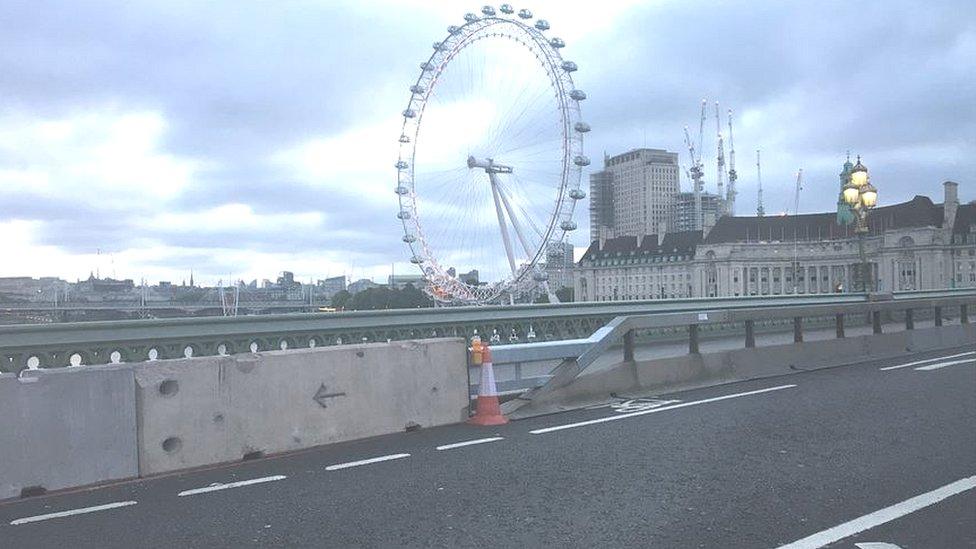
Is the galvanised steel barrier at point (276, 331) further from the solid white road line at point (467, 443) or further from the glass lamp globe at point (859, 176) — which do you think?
the glass lamp globe at point (859, 176)

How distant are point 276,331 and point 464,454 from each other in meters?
11.5

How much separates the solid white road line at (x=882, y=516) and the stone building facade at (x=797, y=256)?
119525 millimetres

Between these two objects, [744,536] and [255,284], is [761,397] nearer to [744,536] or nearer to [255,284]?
[744,536]

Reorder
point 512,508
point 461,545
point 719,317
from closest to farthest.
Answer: point 461,545 < point 512,508 < point 719,317

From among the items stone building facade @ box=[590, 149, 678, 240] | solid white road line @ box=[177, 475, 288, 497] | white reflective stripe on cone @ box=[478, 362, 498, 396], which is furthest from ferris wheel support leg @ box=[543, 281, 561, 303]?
stone building facade @ box=[590, 149, 678, 240]

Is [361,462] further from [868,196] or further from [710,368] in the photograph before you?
[868,196]

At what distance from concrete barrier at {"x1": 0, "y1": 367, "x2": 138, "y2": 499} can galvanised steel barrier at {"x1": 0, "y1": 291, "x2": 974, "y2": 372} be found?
16.6ft

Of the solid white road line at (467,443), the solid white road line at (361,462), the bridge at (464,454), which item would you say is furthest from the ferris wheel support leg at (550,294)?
the solid white road line at (361,462)

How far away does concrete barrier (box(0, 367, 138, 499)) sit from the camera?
6.45 meters

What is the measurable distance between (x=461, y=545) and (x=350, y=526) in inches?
34.9

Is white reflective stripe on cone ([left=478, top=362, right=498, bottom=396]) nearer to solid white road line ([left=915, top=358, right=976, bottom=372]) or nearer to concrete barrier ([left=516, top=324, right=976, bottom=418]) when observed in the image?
concrete barrier ([left=516, top=324, right=976, bottom=418])

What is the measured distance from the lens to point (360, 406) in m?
8.58

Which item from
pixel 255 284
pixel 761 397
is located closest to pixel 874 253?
pixel 255 284

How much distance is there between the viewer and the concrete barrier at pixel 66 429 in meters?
6.45
